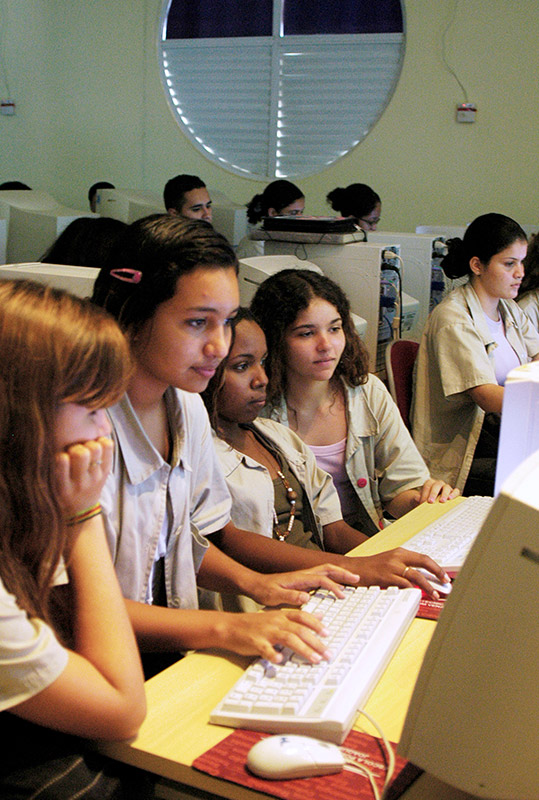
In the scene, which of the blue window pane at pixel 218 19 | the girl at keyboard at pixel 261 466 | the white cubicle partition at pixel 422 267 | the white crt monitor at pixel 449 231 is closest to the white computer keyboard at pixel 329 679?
the girl at keyboard at pixel 261 466

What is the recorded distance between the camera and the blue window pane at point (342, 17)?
543 cm

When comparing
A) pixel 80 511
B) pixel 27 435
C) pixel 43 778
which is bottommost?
pixel 43 778

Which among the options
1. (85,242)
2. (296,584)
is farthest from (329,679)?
(85,242)

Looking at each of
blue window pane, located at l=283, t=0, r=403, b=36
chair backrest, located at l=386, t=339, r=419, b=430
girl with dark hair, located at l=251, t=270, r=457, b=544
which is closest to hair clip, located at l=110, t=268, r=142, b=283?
girl with dark hair, located at l=251, t=270, r=457, b=544

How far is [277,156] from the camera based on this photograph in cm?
593

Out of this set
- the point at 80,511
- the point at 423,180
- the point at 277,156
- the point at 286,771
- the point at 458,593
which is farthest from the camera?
the point at 277,156

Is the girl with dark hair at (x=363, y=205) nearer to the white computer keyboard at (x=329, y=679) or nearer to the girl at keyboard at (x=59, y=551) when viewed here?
the white computer keyboard at (x=329, y=679)

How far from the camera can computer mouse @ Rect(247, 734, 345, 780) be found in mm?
776

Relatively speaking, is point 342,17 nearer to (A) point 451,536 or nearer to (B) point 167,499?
(A) point 451,536

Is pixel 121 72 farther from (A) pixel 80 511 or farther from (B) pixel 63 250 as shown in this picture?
(A) pixel 80 511

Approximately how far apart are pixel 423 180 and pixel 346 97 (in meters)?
0.82

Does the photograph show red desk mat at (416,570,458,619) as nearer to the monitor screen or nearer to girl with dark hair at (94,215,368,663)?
girl with dark hair at (94,215,368,663)

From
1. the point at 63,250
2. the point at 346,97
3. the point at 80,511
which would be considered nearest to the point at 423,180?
the point at 346,97

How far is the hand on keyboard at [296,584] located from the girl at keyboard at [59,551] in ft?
1.12
